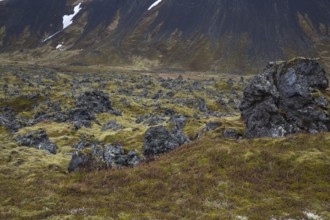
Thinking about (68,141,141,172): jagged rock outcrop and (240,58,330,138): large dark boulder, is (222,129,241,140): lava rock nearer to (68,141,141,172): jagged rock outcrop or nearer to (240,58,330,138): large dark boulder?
(240,58,330,138): large dark boulder

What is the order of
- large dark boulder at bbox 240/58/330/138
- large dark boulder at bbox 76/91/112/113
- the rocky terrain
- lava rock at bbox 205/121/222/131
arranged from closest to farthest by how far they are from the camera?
the rocky terrain → large dark boulder at bbox 240/58/330/138 → lava rock at bbox 205/121/222/131 → large dark boulder at bbox 76/91/112/113

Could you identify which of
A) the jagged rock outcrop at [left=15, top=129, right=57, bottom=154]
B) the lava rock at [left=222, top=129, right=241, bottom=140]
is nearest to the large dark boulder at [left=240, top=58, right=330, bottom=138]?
the lava rock at [left=222, top=129, right=241, bottom=140]

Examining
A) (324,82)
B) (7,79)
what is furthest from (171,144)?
(7,79)

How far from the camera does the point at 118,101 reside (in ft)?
343

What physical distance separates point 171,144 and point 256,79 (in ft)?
49.3

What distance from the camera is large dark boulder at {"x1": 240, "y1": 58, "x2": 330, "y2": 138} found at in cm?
4172

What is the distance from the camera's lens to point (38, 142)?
52.0m

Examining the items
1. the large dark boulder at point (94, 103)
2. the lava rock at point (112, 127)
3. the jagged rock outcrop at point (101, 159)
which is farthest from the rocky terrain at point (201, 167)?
the large dark boulder at point (94, 103)

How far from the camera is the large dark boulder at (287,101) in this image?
41.7 m

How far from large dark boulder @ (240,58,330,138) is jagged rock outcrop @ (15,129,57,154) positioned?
28476 millimetres

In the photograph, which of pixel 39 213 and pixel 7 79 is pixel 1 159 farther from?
pixel 7 79

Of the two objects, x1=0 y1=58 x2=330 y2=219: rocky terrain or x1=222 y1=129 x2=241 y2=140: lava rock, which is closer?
x1=0 y1=58 x2=330 y2=219: rocky terrain

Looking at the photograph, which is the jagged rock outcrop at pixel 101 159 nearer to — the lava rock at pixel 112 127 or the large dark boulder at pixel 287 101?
the large dark boulder at pixel 287 101

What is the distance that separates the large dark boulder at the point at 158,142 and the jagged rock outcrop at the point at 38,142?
613 inches
